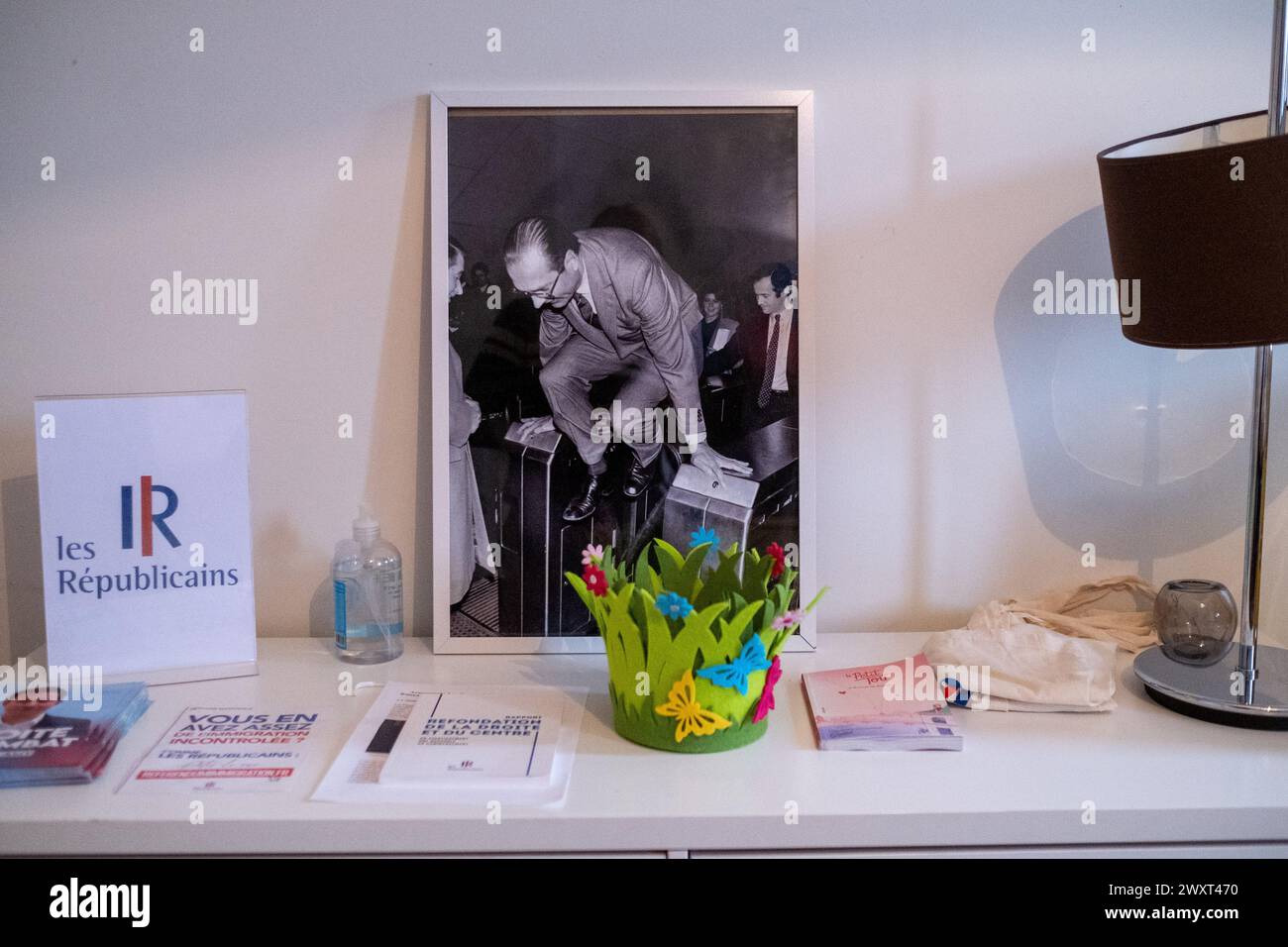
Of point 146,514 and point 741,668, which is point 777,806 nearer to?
point 741,668

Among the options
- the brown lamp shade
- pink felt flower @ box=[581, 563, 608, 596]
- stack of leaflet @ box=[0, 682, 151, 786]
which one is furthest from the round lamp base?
stack of leaflet @ box=[0, 682, 151, 786]

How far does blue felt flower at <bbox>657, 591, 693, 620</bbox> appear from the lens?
1.14m

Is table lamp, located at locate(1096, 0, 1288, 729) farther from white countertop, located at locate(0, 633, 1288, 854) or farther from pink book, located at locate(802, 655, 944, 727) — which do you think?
pink book, located at locate(802, 655, 944, 727)

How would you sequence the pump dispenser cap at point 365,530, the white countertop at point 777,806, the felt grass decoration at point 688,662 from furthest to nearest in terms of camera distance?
the pump dispenser cap at point 365,530 → the felt grass decoration at point 688,662 → the white countertop at point 777,806

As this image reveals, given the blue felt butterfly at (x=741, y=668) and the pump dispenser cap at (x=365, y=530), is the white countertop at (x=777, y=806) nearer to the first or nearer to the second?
the blue felt butterfly at (x=741, y=668)

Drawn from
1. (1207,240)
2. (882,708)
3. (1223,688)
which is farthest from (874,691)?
(1207,240)

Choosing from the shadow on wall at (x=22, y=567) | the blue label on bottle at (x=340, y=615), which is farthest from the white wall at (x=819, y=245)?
the blue label on bottle at (x=340, y=615)

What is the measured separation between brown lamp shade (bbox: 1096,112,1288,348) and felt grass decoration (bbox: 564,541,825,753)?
495 millimetres

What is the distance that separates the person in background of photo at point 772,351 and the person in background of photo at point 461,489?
36cm

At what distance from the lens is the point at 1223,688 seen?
4.08 ft

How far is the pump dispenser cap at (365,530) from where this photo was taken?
1.40m
